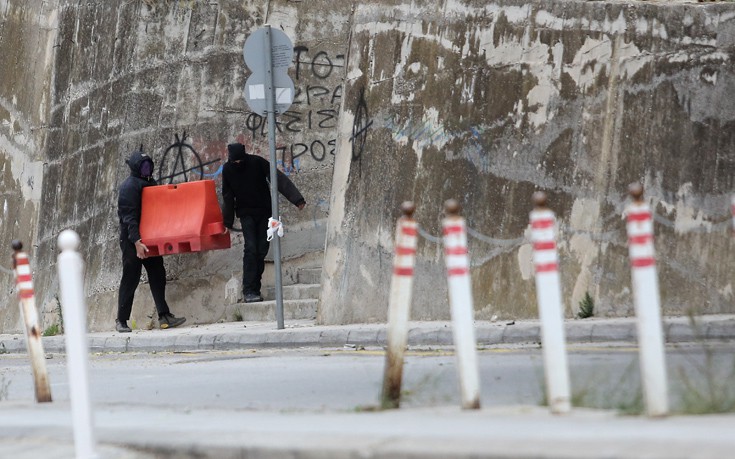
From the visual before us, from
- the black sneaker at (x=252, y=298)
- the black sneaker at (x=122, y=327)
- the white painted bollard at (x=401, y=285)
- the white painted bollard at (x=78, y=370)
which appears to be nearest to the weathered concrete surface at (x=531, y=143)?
the black sneaker at (x=252, y=298)

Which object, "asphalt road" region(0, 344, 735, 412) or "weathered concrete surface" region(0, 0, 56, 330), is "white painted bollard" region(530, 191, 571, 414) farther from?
"weathered concrete surface" region(0, 0, 56, 330)

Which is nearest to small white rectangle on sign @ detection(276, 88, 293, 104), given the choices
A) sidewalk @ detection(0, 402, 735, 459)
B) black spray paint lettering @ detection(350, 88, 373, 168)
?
black spray paint lettering @ detection(350, 88, 373, 168)

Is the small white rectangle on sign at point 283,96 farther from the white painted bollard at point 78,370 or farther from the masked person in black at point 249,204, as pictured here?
the white painted bollard at point 78,370

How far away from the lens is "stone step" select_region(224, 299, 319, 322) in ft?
55.4

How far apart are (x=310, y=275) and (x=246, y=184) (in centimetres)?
144

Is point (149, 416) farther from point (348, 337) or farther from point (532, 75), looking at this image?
point (532, 75)

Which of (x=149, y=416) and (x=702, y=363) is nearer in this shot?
(x=149, y=416)

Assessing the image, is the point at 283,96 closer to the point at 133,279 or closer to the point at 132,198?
the point at 132,198

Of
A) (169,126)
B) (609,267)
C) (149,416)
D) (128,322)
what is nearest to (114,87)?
(169,126)

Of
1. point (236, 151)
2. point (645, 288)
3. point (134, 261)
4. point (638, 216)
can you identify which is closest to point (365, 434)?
point (645, 288)

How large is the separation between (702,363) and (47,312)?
1296cm

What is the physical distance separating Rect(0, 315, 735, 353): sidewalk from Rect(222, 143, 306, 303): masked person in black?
679 mm

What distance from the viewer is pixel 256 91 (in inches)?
600

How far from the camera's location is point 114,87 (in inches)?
774
